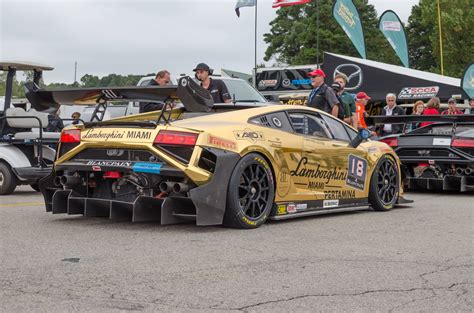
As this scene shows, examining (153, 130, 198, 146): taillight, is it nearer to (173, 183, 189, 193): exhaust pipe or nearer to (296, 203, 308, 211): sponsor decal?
(173, 183, 189, 193): exhaust pipe

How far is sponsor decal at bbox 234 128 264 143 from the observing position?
6.77 metres

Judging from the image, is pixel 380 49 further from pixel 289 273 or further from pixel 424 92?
pixel 289 273

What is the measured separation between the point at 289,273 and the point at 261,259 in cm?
49

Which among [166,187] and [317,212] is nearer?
[166,187]

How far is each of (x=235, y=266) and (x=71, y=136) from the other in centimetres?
283

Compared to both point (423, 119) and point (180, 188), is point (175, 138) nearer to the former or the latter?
point (180, 188)

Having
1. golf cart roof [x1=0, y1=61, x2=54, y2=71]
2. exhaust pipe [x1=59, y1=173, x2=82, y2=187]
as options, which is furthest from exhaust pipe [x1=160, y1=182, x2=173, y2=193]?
golf cart roof [x1=0, y1=61, x2=54, y2=71]

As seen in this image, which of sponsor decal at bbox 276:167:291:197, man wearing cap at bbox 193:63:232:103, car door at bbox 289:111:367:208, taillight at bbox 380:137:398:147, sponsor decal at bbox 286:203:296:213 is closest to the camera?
sponsor decal at bbox 276:167:291:197

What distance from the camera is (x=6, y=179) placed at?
1025 centimetres

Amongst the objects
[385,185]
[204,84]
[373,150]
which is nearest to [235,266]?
[373,150]

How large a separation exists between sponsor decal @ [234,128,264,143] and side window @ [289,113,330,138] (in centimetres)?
74

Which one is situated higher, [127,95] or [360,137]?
[127,95]

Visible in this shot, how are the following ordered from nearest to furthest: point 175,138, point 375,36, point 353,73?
point 175,138 < point 353,73 < point 375,36

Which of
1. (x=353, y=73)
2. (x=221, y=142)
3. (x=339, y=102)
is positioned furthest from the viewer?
(x=353, y=73)
